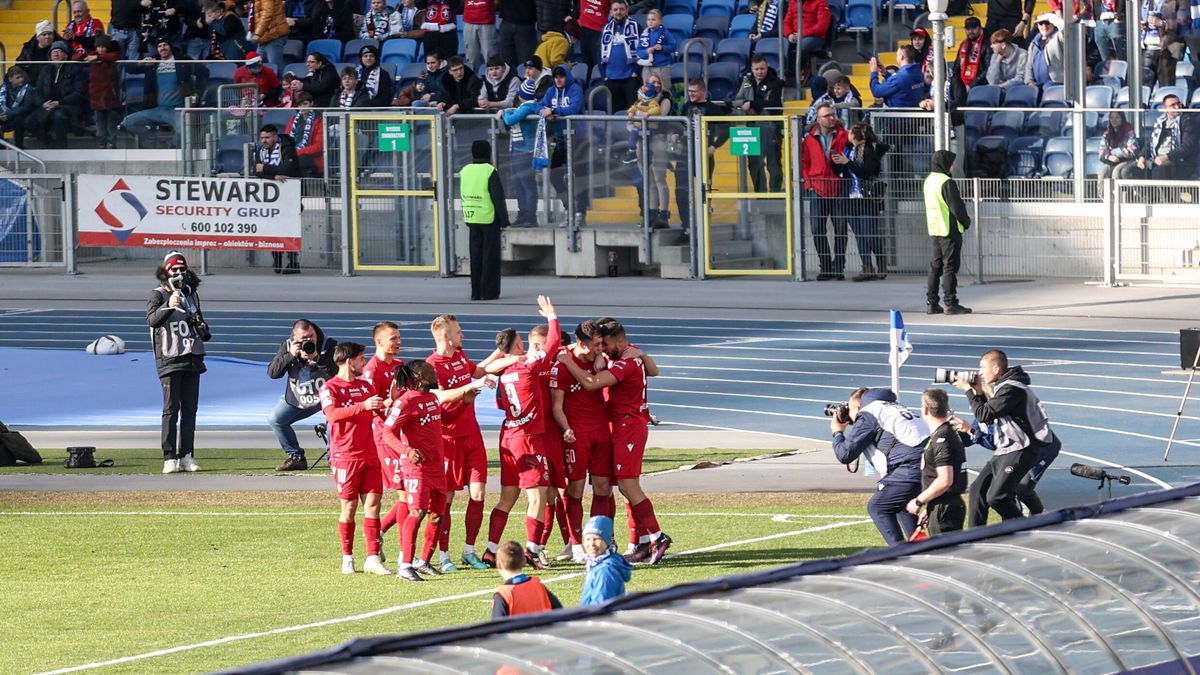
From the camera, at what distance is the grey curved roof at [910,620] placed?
6.75 metres

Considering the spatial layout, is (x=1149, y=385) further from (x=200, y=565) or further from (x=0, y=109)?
(x=0, y=109)

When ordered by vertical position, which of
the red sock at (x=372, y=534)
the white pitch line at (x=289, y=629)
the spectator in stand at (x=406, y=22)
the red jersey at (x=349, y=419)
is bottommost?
the white pitch line at (x=289, y=629)

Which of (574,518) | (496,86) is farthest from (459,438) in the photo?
(496,86)

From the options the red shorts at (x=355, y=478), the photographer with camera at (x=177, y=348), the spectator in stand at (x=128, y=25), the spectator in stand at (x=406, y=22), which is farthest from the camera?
the spectator in stand at (x=128, y=25)

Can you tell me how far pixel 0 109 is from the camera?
3288 cm

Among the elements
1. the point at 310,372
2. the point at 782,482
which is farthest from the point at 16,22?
the point at 782,482

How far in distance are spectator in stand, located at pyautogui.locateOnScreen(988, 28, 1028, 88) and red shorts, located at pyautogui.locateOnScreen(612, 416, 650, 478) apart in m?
14.9

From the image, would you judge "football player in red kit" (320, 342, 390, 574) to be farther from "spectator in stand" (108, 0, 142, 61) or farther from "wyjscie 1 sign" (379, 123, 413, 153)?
"spectator in stand" (108, 0, 142, 61)

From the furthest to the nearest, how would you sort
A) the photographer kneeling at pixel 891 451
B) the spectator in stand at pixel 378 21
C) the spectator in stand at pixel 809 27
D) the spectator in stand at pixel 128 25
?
the spectator in stand at pixel 128 25
the spectator in stand at pixel 378 21
the spectator in stand at pixel 809 27
the photographer kneeling at pixel 891 451

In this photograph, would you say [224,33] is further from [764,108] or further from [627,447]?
[627,447]

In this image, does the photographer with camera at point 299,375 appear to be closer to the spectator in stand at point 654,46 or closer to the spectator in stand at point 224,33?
the spectator in stand at point 654,46

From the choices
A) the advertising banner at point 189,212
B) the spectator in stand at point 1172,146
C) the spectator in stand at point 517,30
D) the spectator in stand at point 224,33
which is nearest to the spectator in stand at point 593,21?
the spectator in stand at point 517,30

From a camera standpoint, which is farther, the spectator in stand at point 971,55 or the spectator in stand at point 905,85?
the spectator in stand at point 971,55

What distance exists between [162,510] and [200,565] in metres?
2.25
